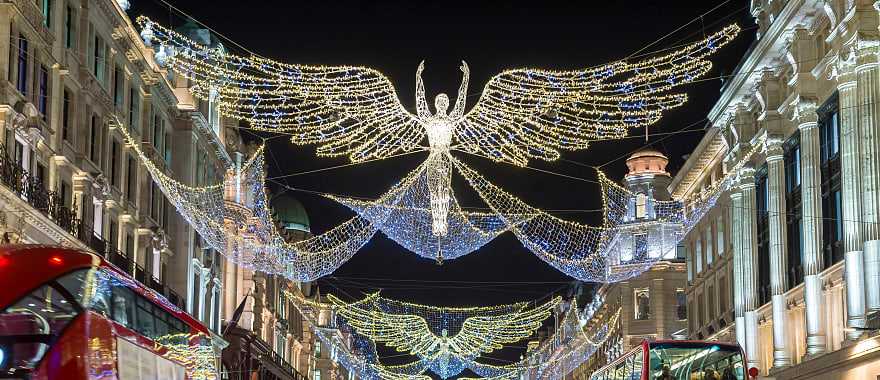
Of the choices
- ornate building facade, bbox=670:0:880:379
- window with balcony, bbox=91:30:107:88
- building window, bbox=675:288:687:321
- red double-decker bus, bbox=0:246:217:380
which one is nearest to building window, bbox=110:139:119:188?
window with balcony, bbox=91:30:107:88

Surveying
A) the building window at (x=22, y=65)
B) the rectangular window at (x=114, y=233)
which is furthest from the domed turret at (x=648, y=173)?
the building window at (x=22, y=65)

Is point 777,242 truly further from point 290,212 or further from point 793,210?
point 290,212

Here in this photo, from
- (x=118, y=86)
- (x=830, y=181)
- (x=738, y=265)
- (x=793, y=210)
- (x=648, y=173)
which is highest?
(x=648, y=173)

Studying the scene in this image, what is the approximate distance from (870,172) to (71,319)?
26.0m

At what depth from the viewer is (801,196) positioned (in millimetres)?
45750

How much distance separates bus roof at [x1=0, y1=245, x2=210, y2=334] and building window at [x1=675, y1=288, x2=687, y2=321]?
6750 centimetres

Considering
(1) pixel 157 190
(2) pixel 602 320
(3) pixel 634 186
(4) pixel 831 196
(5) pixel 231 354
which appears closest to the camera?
(4) pixel 831 196

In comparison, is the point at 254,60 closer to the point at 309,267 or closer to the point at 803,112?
the point at 309,267

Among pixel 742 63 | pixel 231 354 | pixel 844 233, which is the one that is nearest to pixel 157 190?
pixel 231 354

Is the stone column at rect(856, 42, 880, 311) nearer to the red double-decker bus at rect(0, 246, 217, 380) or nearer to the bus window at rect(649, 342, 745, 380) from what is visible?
the bus window at rect(649, 342, 745, 380)

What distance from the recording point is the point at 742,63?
5122 cm

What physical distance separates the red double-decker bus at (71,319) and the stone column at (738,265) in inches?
1427

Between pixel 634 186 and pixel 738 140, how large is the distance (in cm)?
2871

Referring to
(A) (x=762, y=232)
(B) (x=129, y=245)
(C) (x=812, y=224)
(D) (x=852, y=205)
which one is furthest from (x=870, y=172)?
(B) (x=129, y=245)
